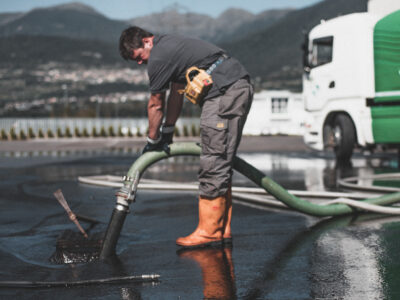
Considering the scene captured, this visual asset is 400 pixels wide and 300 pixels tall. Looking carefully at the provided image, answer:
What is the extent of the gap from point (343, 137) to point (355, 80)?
1.13 metres

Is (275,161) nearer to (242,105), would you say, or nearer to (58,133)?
(242,105)

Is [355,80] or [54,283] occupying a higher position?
[355,80]

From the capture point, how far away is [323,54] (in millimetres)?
10688

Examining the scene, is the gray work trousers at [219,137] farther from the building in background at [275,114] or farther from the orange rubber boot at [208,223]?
the building in background at [275,114]

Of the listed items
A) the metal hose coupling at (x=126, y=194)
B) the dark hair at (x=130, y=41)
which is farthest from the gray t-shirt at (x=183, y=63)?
the metal hose coupling at (x=126, y=194)

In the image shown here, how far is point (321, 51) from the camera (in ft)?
35.4

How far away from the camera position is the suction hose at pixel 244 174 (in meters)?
3.70

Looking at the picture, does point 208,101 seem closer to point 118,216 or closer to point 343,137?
point 118,216

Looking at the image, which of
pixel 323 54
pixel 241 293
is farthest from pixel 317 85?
pixel 241 293

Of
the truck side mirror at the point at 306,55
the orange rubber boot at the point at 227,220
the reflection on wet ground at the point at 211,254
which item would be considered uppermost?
the truck side mirror at the point at 306,55

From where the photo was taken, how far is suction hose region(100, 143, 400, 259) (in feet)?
12.1

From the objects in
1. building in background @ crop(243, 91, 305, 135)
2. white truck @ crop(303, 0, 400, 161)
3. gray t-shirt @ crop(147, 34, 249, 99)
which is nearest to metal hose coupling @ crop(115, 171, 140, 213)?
gray t-shirt @ crop(147, 34, 249, 99)

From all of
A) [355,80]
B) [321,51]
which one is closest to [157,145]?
→ [355,80]

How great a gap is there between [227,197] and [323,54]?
728 centimetres
